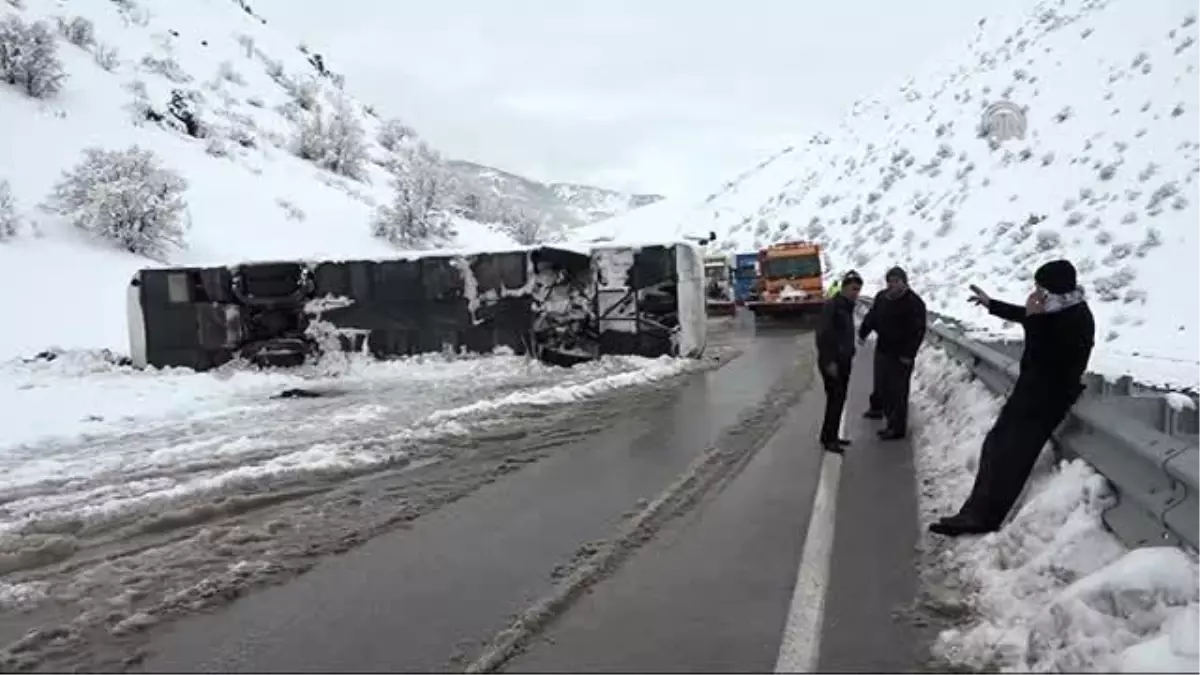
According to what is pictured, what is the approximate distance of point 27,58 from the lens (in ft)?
105

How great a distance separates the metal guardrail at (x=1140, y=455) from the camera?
4.38 meters

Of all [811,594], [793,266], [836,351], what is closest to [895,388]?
[836,351]

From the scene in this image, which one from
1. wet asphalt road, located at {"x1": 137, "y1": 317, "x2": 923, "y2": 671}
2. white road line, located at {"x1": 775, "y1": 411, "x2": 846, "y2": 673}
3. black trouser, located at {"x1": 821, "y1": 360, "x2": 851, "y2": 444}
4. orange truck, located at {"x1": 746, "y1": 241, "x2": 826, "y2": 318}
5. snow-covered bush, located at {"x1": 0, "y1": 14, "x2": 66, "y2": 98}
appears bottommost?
white road line, located at {"x1": 775, "y1": 411, "x2": 846, "y2": 673}

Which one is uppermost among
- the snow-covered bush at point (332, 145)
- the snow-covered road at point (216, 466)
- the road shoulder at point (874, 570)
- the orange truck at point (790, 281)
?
the snow-covered bush at point (332, 145)

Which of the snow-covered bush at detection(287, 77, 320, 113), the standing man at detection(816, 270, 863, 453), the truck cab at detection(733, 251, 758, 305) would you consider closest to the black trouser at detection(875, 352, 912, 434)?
the standing man at detection(816, 270, 863, 453)

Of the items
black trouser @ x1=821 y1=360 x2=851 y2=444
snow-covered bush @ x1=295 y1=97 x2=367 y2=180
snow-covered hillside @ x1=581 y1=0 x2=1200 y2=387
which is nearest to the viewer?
black trouser @ x1=821 y1=360 x2=851 y2=444

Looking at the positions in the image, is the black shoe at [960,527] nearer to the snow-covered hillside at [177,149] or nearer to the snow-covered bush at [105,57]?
the snow-covered hillside at [177,149]

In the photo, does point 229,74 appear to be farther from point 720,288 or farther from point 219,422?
point 219,422

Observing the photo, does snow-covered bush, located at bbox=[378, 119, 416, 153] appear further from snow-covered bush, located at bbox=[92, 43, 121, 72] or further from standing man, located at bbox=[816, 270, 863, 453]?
standing man, located at bbox=[816, 270, 863, 453]

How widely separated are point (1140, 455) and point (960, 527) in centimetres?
132

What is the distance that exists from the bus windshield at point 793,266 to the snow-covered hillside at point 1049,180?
366 centimetres

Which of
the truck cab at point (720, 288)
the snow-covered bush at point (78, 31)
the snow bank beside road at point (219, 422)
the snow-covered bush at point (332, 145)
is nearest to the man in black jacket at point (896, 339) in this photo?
the snow bank beside road at point (219, 422)

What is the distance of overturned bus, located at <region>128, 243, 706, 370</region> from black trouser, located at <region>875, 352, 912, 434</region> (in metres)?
8.13

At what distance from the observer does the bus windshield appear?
1347 inches
